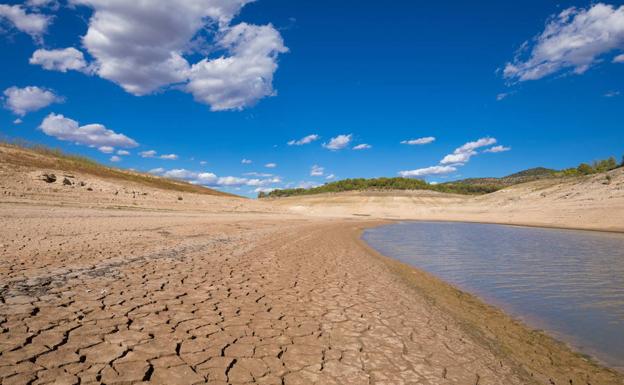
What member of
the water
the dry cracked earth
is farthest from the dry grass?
the water

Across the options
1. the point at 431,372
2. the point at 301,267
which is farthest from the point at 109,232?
the point at 431,372

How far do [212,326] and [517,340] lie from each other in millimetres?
4963

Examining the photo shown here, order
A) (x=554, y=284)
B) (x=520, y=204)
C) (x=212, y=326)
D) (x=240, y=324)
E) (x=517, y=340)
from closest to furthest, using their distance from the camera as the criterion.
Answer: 1. (x=212, y=326)
2. (x=240, y=324)
3. (x=517, y=340)
4. (x=554, y=284)
5. (x=520, y=204)

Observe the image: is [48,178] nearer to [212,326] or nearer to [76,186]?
[76,186]

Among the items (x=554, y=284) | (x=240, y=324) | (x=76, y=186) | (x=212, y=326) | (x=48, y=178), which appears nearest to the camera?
(x=212, y=326)

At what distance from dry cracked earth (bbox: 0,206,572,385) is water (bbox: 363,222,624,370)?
2.09 meters

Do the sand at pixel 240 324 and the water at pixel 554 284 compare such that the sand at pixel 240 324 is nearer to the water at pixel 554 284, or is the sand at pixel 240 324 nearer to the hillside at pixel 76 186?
the water at pixel 554 284

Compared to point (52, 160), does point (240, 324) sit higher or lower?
lower

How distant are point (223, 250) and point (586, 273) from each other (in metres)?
11.9

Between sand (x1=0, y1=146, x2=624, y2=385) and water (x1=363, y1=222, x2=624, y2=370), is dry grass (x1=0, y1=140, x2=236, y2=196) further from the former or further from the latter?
water (x1=363, y1=222, x2=624, y2=370)

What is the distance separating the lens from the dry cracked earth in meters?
3.66

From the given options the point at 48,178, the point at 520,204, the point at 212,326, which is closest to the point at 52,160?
the point at 48,178

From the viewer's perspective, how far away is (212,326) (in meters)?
4.88

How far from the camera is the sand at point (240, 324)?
147 inches
